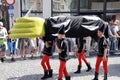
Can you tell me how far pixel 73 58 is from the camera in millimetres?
13195

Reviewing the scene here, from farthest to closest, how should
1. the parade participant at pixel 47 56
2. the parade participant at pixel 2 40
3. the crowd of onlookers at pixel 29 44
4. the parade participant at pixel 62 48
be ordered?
1. the crowd of onlookers at pixel 29 44
2. the parade participant at pixel 2 40
3. the parade participant at pixel 47 56
4. the parade participant at pixel 62 48


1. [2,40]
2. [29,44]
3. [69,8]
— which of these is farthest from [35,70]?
[69,8]

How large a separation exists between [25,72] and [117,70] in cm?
310

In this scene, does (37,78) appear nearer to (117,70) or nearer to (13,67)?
(13,67)

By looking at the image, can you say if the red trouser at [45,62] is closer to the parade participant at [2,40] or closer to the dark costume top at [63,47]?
the dark costume top at [63,47]

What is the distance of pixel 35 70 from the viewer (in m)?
10.9

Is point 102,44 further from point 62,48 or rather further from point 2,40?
point 2,40

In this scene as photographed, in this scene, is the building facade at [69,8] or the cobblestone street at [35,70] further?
the building facade at [69,8]

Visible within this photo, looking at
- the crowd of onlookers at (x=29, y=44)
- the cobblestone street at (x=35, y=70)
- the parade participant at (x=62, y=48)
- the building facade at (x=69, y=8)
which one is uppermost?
the building facade at (x=69, y=8)

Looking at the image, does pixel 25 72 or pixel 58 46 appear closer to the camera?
pixel 58 46

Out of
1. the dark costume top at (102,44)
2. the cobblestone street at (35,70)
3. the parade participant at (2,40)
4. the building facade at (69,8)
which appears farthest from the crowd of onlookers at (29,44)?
the dark costume top at (102,44)

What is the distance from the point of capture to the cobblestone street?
986 cm

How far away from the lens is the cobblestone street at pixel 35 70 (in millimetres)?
9859

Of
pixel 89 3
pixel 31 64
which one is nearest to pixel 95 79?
pixel 31 64
